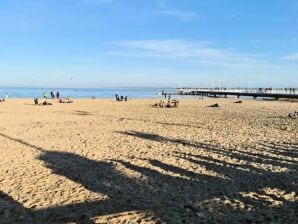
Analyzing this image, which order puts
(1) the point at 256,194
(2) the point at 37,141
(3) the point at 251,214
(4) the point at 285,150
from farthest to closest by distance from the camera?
(2) the point at 37,141 → (4) the point at 285,150 → (1) the point at 256,194 → (3) the point at 251,214

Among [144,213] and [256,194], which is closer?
[144,213]

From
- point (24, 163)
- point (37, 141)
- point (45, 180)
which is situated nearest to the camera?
point (45, 180)

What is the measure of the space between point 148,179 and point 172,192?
119 cm

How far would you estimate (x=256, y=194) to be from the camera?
8500 millimetres

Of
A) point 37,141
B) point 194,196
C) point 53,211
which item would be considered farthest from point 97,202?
point 37,141

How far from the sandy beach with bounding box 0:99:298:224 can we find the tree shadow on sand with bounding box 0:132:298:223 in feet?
0.06

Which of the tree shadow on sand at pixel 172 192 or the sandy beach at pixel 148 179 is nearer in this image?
the tree shadow on sand at pixel 172 192

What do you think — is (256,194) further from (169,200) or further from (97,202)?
(97,202)

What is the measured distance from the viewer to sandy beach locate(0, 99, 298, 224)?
7.25 metres

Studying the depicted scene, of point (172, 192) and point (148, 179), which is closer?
point (172, 192)

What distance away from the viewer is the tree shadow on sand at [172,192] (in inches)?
280

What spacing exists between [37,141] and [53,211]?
873 centimetres

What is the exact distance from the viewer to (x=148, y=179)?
9758 mm

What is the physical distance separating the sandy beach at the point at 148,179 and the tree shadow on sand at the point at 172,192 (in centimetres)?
2
